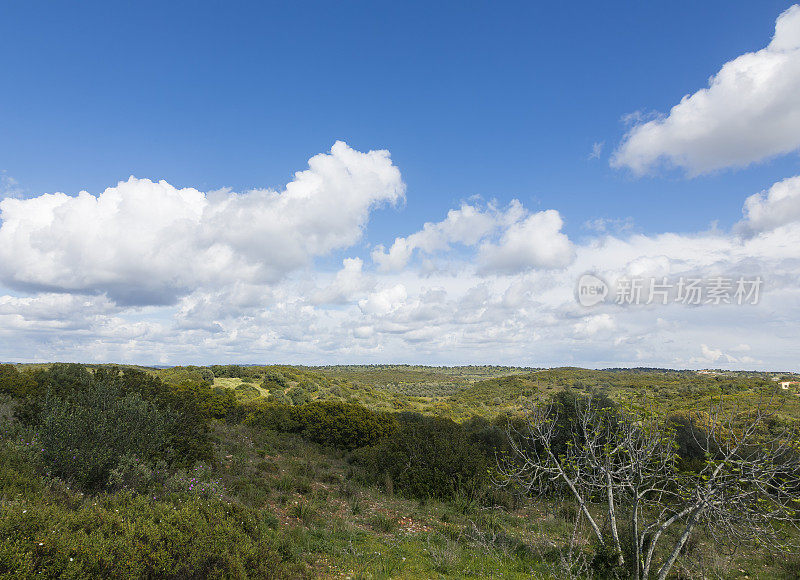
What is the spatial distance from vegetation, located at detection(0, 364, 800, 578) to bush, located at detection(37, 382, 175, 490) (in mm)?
38

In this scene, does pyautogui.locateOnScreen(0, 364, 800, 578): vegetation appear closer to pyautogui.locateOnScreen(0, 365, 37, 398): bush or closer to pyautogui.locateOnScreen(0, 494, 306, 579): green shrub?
pyautogui.locateOnScreen(0, 494, 306, 579): green shrub

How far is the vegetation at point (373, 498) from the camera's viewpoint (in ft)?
16.9

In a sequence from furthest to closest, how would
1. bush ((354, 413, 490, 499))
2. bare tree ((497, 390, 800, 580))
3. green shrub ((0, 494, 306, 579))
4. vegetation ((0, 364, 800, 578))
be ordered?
bush ((354, 413, 490, 499))
bare tree ((497, 390, 800, 580))
vegetation ((0, 364, 800, 578))
green shrub ((0, 494, 306, 579))

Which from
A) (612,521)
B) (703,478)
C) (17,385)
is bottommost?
(612,521)

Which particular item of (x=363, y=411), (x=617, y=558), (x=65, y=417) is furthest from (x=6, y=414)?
(x=617, y=558)

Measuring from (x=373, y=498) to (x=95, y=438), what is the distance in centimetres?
786

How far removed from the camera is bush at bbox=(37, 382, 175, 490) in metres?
7.56

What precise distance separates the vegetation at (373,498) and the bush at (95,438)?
0.04 meters

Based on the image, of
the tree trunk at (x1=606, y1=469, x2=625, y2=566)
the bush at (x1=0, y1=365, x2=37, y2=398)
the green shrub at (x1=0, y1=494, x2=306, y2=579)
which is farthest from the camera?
the bush at (x1=0, y1=365, x2=37, y2=398)

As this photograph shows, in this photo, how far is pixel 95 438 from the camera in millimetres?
8211

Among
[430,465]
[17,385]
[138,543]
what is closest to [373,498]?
[430,465]

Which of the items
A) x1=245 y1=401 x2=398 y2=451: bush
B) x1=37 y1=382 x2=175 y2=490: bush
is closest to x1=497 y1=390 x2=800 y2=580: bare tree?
x1=37 y1=382 x2=175 y2=490: bush

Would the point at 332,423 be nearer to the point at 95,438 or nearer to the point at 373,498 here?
the point at 373,498

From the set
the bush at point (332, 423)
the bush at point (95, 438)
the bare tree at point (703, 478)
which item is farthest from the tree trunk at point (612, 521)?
the bush at point (332, 423)
